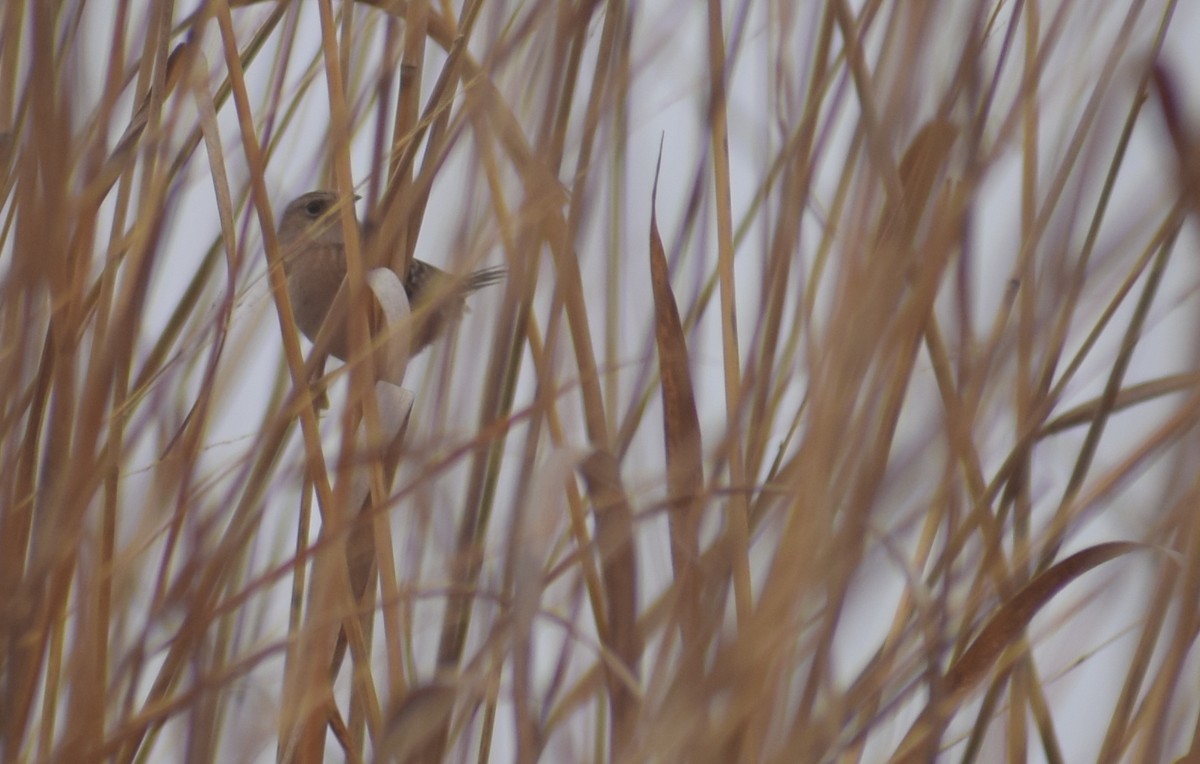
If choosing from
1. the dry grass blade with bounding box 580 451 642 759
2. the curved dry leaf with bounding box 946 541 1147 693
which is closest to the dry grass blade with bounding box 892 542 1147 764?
the curved dry leaf with bounding box 946 541 1147 693

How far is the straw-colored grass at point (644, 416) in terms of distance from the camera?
20.0 inches

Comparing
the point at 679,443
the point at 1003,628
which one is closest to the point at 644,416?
the point at 679,443

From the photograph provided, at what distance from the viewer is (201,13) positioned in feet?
2.07

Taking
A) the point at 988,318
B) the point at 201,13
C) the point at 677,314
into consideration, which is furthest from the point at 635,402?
the point at 201,13

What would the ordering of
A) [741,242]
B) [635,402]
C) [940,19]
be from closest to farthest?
[940,19] → [635,402] → [741,242]

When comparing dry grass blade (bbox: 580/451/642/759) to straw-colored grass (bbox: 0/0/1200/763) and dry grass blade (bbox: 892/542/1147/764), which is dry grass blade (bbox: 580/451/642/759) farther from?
dry grass blade (bbox: 892/542/1147/764)

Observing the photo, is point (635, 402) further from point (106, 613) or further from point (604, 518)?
point (106, 613)

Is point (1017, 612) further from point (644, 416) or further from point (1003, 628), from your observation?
point (644, 416)

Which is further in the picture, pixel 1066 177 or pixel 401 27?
pixel 401 27

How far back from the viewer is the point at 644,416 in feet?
2.02

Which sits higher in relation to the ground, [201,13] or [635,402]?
[201,13]

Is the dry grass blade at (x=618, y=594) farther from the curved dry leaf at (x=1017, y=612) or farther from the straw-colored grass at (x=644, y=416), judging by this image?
the curved dry leaf at (x=1017, y=612)

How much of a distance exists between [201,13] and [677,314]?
0.88 ft

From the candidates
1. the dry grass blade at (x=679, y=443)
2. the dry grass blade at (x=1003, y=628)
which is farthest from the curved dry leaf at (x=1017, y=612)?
the dry grass blade at (x=679, y=443)
